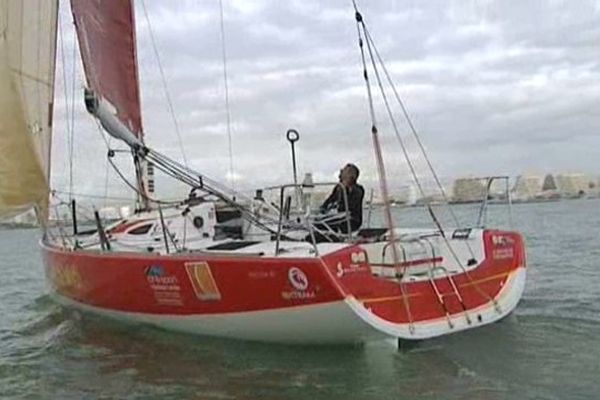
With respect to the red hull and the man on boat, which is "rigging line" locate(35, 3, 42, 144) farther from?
the man on boat

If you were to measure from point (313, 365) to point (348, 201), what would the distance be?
268 cm

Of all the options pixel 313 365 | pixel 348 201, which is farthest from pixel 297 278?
pixel 348 201

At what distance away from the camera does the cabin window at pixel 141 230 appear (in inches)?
494

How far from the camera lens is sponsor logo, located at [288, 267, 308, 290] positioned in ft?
27.2

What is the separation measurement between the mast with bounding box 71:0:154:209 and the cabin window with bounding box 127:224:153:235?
466 mm

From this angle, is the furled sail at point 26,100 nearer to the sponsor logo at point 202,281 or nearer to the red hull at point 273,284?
the red hull at point 273,284

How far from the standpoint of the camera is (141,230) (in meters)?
12.6

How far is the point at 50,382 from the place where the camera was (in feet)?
29.7

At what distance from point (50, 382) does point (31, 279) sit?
47.3ft

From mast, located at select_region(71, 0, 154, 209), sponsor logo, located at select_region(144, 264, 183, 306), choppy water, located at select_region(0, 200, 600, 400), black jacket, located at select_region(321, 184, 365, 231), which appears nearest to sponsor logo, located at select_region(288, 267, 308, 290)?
choppy water, located at select_region(0, 200, 600, 400)

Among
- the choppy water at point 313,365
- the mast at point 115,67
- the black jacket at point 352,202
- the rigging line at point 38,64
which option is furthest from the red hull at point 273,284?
the rigging line at point 38,64

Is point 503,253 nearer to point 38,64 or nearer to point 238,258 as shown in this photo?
point 238,258

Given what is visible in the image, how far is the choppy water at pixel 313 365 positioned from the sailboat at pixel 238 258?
0.24m

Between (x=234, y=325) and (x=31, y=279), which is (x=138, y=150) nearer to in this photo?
(x=234, y=325)
